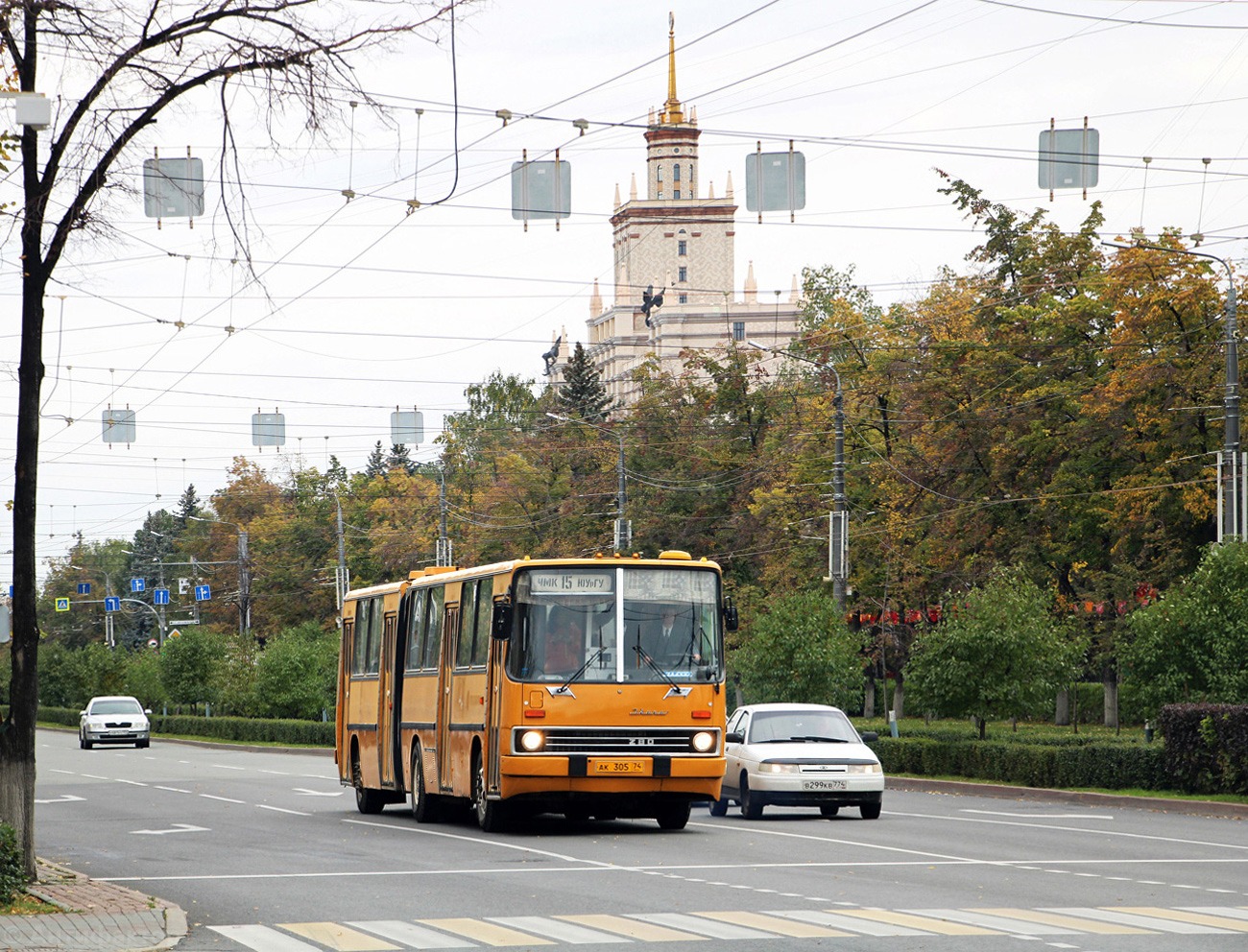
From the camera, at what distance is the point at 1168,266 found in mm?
46594

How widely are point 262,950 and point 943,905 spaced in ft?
16.5

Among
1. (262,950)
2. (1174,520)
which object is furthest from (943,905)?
(1174,520)

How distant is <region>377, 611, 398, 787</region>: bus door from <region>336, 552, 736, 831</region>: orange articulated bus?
2656 mm

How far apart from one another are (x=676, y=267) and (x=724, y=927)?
163 metres

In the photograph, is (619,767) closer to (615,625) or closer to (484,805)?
(615,625)

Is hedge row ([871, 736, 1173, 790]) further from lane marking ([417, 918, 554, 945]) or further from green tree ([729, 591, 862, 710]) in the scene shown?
lane marking ([417, 918, 554, 945])

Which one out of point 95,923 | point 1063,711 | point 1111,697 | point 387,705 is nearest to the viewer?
point 95,923

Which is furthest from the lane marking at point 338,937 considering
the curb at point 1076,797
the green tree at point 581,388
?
the green tree at point 581,388

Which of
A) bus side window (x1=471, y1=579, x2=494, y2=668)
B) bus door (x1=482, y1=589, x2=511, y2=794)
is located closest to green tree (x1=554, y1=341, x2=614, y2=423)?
bus side window (x1=471, y1=579, x2=494, y2=668)

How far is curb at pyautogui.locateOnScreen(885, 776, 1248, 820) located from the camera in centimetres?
2584

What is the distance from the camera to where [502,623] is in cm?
2114

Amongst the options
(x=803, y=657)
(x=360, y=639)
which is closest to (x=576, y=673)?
(x=360, y=639)

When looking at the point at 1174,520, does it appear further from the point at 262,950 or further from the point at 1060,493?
the point at 262,950

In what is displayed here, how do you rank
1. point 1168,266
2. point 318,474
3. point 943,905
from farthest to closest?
point 318,474
point 1168,266
point 943,905
